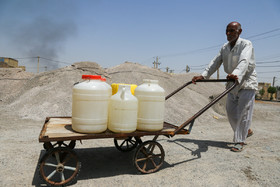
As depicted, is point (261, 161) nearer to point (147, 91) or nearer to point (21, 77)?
point (147, 91)

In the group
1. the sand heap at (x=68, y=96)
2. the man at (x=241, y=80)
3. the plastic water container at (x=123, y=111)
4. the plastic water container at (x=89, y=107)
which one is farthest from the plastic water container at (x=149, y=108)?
the sand heap at (x=68, y=96)

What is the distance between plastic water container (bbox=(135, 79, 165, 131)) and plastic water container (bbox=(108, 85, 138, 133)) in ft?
0.75

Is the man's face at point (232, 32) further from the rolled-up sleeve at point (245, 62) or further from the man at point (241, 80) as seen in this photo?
the rolled-up sleeve at point (245, 62)

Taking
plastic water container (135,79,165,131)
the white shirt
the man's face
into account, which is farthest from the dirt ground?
the man's face

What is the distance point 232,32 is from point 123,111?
10.2 feet

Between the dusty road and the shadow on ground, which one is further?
the shadow on ground

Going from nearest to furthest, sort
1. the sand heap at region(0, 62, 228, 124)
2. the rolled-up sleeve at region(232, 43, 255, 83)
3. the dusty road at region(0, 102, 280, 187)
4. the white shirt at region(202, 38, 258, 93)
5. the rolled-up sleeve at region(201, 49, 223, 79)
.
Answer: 1. the dusty road at region(0, 102, 280, 187)
2. the rolled-up sleeve at region(232, 43, 255, 83)
3. the white shirt at region(202, 38, 258, 93)
4. the rolled-up sleeve at region(201, 49, 223, 79)
5. the sand heap at region(0, 62, 228, 124)

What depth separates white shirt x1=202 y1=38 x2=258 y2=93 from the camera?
4282mm

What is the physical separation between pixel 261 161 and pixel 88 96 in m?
3.43

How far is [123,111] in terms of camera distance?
2.93 m

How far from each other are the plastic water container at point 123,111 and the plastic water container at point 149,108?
0.75 feet

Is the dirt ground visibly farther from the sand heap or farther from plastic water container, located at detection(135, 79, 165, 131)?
the sand heap

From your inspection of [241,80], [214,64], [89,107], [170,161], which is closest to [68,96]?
[214,64]

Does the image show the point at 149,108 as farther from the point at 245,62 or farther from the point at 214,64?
the point at 214,64
